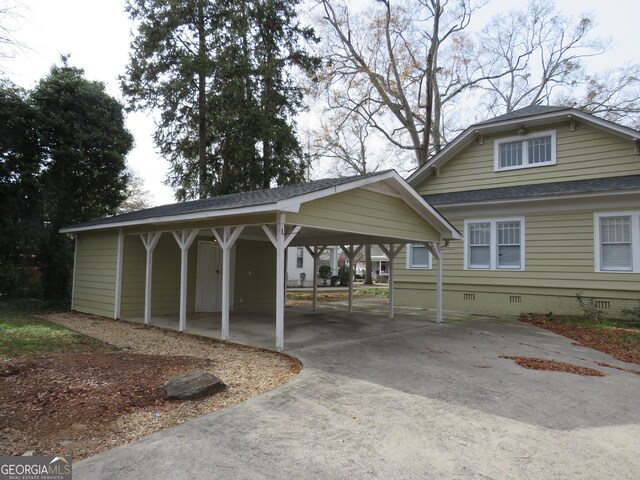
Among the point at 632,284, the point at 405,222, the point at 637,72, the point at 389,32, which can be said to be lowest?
the point at 632,284

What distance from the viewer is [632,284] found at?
10.8m

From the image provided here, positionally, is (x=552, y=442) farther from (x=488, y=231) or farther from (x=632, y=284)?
(x=488, y=231)

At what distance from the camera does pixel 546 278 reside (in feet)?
39.9

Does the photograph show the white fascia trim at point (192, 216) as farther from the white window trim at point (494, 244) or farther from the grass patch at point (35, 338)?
the white window trim at point (494, 244)

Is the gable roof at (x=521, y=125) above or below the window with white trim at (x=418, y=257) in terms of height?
above

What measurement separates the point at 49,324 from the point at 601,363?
11524 mm

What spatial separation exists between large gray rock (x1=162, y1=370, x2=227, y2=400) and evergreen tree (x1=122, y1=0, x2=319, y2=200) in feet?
43.8

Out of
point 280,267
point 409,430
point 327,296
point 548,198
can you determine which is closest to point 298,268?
point 327,296

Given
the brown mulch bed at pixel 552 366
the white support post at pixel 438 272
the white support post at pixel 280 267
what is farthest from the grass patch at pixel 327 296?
the brown mulch bed at pixel 552 366

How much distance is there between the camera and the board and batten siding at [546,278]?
36.7 feet

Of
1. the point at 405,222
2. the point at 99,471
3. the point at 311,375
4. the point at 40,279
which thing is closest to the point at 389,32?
the point at 405,222

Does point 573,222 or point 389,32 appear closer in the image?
point 573,222

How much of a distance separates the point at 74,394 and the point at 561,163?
13.2 m

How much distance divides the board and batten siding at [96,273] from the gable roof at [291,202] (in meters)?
0.49
